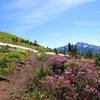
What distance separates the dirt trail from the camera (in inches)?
686

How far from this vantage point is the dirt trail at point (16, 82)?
17.4m

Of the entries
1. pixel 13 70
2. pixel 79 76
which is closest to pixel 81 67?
pixel 79 76

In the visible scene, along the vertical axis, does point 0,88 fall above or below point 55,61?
below

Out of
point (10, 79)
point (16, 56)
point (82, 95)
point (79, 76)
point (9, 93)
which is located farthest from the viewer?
point (16, 56)

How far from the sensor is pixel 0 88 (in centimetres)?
1877

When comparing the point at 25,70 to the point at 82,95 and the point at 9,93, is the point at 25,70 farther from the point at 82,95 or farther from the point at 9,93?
the point at 82,95

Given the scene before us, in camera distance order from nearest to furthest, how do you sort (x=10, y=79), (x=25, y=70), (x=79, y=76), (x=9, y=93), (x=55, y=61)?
(x=79, y=76) < (x=9, y=93) < (x=10, y=79) < (x=55, y=61) < (x=25, y=70)

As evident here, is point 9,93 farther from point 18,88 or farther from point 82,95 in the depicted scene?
point 82,95

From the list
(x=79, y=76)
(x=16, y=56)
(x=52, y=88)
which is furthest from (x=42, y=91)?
(x=16, y=56)

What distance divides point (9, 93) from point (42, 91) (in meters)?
2.42

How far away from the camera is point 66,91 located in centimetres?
1542

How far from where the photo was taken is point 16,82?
803 inches

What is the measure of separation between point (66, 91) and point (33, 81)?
12.6ft

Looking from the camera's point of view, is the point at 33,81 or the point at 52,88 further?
the point at 33,81
